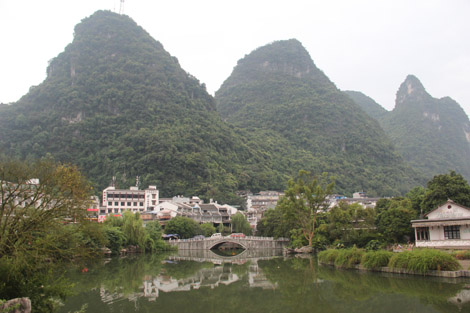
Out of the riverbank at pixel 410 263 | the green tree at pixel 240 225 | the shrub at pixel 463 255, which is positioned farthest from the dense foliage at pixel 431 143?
the shrub at pixel 463 255

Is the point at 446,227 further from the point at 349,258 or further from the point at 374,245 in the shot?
the point at 349,258

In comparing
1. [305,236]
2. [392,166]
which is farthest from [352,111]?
[305,236]

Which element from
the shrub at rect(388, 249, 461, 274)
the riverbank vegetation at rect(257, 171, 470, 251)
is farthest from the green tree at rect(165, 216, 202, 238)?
the shrub at rect(388, 249, 461, 274)

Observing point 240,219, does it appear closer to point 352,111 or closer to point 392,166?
point 392,166

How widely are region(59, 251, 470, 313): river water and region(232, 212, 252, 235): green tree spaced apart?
37942 millimetres

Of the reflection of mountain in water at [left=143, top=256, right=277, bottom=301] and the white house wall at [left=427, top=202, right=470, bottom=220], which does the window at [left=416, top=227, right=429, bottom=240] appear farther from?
the reflection of mountain in water at [left=143, top=256, right=277, bottom=301]

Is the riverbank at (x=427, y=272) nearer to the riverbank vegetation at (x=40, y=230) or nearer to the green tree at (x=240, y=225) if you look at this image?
the riverbank vegetation at (x=40, y=230)

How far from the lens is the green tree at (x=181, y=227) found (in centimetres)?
5812

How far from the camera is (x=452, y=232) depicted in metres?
26.2

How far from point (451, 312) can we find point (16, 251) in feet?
47.1

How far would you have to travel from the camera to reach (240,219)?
64.6 meters

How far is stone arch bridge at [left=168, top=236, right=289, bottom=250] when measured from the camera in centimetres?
5016

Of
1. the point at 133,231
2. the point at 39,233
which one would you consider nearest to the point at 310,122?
the point at 133,231

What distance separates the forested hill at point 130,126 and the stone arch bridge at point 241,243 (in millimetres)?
28880
